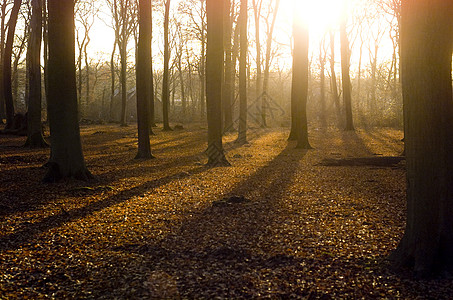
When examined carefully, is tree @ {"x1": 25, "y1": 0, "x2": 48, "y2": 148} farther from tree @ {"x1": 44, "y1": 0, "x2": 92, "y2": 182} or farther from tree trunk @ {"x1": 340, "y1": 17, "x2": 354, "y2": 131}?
tree trunk @ {"x1": 340, "y1": 17, "x2": 354, "y2": 131}

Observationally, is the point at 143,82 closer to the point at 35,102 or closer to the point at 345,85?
the point at 35,102

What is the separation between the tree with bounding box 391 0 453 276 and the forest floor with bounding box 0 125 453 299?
363 mm

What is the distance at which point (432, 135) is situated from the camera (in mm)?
4023

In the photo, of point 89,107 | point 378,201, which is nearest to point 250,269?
point 378,201

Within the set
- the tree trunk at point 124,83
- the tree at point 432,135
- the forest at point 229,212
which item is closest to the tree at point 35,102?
the forest at point 229,212

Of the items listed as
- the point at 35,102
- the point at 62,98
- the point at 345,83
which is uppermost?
the point at 345,83

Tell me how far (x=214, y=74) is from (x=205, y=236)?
780 centimetres

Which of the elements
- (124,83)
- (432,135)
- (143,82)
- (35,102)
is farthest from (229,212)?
(124,83)

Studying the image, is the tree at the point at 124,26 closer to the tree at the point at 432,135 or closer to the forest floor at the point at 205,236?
the forest floor at the point at 205,236

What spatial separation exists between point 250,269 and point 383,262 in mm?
1345

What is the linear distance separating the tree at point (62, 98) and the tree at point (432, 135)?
24.5 feet

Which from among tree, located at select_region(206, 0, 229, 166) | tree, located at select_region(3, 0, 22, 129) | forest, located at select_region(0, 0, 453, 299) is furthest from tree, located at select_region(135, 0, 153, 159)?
tree, located at select_region(3, 0, 22, 129)

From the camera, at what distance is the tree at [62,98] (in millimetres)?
9461

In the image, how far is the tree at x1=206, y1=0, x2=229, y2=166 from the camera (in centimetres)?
1238
